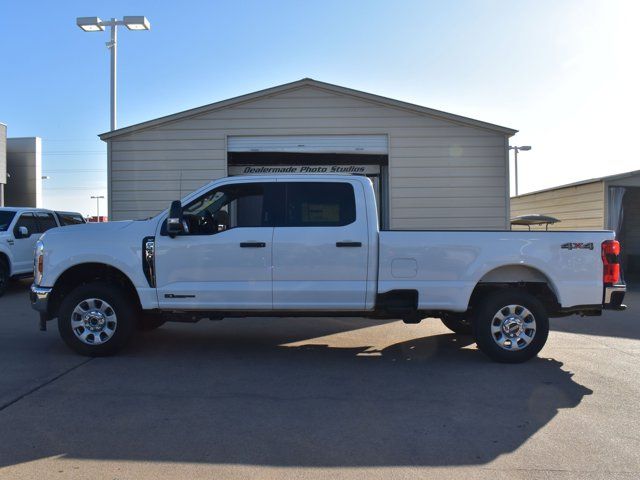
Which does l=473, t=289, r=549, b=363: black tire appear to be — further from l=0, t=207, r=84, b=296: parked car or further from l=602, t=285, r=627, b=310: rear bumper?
l=0, t=207, r=84, b=296: parked car

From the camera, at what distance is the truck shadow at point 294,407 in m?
3.96

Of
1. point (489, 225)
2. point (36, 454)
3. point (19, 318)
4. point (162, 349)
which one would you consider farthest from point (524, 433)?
point (19, 318)

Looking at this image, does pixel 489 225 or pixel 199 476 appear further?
pixel 489 225

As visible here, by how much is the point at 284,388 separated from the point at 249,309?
124 cm

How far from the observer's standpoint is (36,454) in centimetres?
387

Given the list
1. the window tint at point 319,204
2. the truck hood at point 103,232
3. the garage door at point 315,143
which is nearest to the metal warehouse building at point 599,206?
the garage door at point 315,143

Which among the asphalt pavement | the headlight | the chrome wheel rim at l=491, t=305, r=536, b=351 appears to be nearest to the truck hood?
the headlight

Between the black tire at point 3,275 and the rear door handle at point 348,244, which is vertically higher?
the rear door handle at point 348,244

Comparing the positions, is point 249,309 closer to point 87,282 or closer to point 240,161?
point 87,282

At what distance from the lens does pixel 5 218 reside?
13.1 m

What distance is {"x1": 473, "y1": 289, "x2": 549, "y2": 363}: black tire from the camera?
636 cm

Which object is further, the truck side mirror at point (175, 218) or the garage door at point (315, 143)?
the garage door at point (315, 143)

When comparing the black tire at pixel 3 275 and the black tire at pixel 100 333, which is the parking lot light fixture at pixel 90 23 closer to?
the black tire at pixel 3 275

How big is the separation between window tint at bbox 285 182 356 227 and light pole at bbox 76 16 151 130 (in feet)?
34.9
